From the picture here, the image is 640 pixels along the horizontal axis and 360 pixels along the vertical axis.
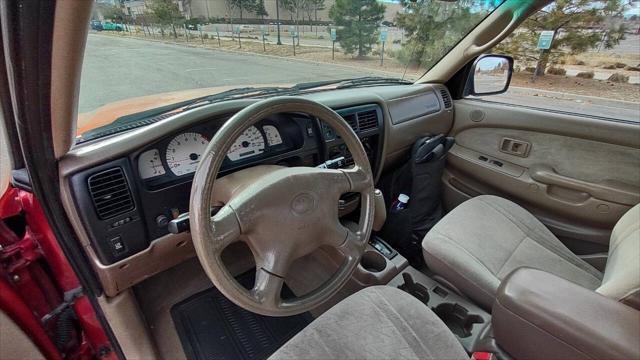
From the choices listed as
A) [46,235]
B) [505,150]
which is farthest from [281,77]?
[505,150]

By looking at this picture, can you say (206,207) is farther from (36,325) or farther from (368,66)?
(368,66)

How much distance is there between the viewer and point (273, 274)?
96cm

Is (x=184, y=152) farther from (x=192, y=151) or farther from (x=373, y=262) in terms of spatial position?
(x=373, y=262)

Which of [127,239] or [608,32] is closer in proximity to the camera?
[127,239]

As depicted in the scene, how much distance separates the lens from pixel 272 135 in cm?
136

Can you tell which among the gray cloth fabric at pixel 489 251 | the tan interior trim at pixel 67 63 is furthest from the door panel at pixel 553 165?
the tan interior trim at pixel 67 63

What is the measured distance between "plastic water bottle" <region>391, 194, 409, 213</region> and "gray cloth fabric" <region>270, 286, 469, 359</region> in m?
0.89

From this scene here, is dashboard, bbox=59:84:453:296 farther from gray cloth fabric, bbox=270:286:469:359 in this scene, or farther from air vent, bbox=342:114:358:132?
gray cloth fabric, bbox=270:286:469:359

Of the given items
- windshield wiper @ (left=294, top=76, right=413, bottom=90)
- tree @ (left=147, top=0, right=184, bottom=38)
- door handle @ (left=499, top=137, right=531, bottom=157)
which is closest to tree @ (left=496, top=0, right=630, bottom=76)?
door handle @ (left=499, top=137, right=531, bottom=157)

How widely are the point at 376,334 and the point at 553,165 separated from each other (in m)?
1.50

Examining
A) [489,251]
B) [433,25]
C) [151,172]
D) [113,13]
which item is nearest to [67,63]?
[113,13]

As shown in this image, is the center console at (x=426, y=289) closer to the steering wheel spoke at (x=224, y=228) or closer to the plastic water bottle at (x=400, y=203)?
the plastic water bottle at (x=400, y=203)

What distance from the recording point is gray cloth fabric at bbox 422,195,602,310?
1.31m

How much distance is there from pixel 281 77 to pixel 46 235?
112 cm
